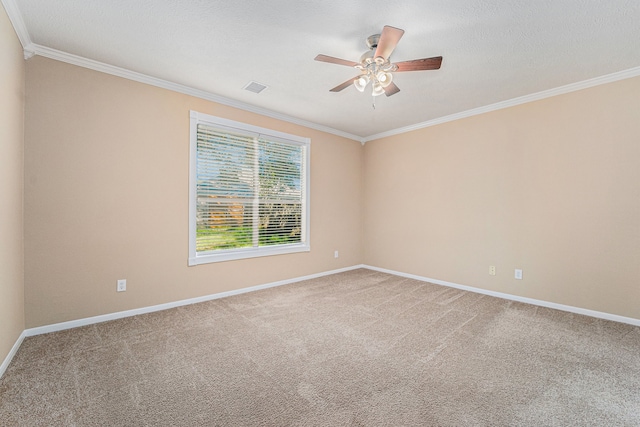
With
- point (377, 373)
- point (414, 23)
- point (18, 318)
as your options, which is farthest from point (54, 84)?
point (377, 373)

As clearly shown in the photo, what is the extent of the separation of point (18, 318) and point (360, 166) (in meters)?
5.00

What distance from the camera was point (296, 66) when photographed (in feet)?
9.09

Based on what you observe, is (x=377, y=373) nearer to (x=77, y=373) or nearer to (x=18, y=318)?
(x=77, y=373)

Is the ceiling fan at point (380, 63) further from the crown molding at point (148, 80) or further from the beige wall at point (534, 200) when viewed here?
the beige wall at point (534, 200)

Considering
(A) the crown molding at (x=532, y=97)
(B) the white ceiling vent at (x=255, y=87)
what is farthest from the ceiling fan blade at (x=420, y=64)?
(A) the crown molding at (x=532, y=97)

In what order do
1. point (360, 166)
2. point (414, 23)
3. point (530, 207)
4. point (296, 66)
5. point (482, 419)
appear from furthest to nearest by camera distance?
point (360, 166) < point (530, 207) < point (296, 66) < point (414, 23) < point (482, 419)

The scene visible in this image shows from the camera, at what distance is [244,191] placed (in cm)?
386

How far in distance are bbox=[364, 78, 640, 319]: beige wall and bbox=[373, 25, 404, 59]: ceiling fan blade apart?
2546 millimetres

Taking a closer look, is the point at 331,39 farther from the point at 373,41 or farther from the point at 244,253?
the point at 244,253

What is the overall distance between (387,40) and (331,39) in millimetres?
591

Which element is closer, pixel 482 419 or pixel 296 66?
pixel 482 419

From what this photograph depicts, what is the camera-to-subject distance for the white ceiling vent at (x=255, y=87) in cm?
318

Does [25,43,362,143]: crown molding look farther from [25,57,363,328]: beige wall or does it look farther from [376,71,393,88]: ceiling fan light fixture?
[376,71,393,88]: ceiling fan light fixture

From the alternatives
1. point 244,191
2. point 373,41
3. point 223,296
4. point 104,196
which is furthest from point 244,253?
point 373,41
